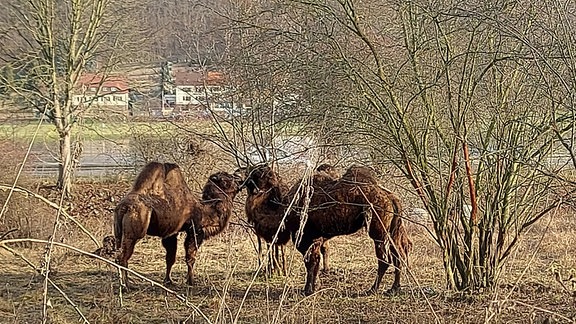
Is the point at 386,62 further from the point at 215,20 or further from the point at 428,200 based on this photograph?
the point at 215,20

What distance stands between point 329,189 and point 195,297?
205cm

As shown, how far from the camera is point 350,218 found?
906cm

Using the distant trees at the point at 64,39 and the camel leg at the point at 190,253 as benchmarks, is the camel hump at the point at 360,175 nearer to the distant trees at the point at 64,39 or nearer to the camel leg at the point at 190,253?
the camel leg at the point at 190,253

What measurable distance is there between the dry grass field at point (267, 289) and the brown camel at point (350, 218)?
35cm

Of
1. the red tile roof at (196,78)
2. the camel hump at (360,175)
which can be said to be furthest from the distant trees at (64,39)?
the camel hump at (360,175)

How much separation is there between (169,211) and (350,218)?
245cm

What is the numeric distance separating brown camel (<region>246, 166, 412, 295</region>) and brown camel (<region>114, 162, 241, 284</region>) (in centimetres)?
148

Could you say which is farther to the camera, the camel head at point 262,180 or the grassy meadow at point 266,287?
the camel head at point 262,180

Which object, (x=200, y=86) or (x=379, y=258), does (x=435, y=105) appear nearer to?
(x=379, y=258)

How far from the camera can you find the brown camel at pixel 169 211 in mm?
9422

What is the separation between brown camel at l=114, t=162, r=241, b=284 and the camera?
30.9 feet

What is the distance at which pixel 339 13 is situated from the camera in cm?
817

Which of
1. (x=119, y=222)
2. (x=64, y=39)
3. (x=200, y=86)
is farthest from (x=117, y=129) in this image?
(x=119, y=222)

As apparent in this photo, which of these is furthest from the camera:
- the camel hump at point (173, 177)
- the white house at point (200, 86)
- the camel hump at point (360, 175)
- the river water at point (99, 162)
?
the river water at point (99, 162)
